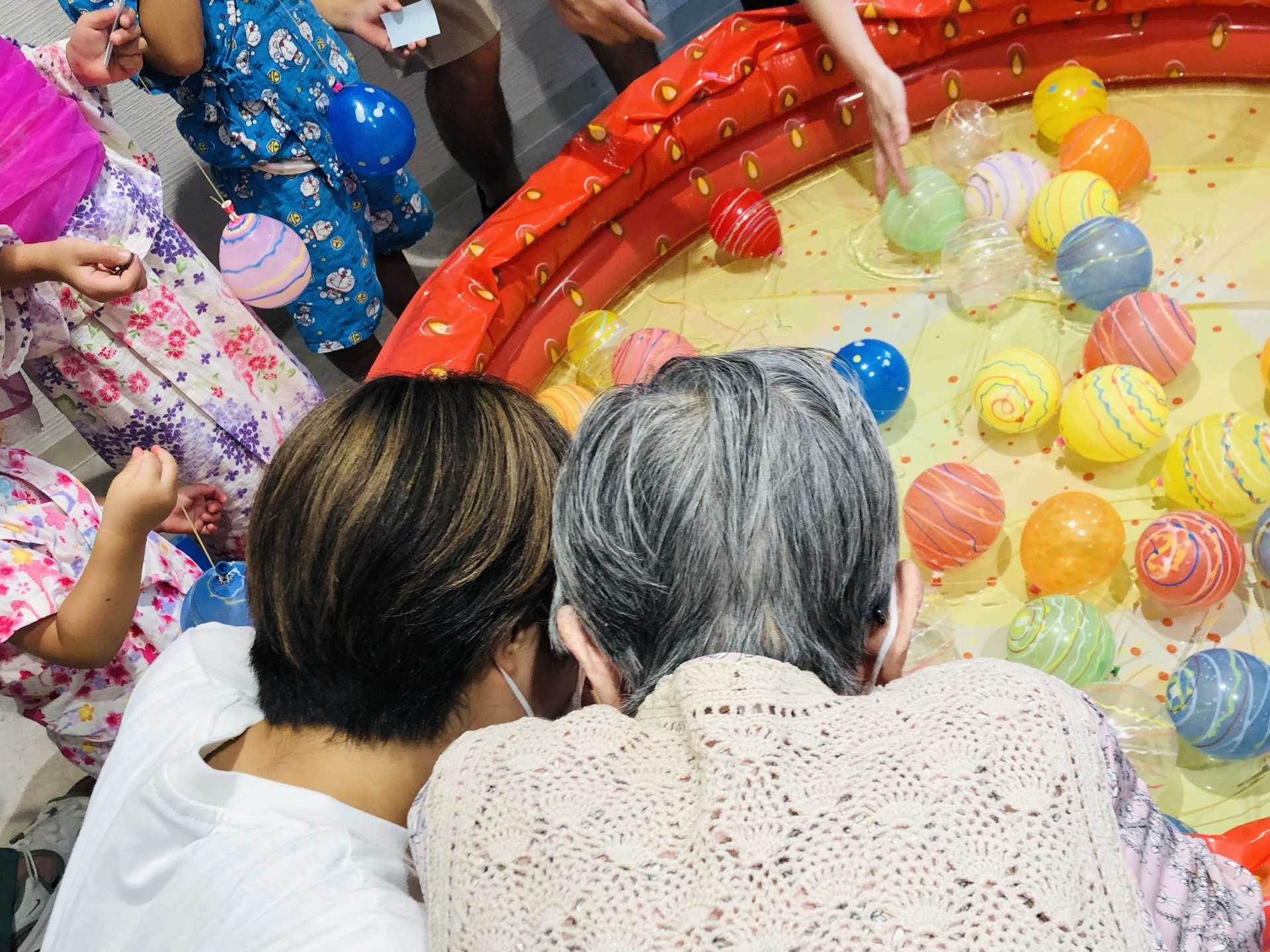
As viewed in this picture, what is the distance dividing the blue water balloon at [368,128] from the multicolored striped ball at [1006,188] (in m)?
1.18

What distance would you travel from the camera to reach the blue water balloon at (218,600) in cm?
165

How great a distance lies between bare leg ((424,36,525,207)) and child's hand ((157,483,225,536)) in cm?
127

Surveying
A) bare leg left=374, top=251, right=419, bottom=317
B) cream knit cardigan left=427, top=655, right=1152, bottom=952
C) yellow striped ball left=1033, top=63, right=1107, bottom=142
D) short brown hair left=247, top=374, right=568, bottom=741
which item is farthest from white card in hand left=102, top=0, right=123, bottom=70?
yellow striped ball left=1033, top=63, right=1107, bottom=142

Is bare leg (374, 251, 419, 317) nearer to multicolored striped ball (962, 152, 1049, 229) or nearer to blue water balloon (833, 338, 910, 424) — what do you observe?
blue water balloon (833, 338, 910, 424)

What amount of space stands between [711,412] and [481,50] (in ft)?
6.83

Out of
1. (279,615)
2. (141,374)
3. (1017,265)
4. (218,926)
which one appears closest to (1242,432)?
(1017,265)

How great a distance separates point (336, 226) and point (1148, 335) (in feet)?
5.15

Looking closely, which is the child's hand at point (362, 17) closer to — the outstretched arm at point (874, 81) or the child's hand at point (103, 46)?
the child's hand at point (103, 46)

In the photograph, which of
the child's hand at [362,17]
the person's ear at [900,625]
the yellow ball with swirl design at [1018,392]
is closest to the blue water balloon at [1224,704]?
the yellow ball with swirl design at [1018,392]

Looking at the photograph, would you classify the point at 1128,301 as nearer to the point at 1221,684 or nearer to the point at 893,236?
the point at 893,236

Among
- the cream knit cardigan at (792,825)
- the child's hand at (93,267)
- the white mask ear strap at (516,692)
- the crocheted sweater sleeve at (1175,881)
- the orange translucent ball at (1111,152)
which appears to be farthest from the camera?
the orange translucent ball at (1111,152)

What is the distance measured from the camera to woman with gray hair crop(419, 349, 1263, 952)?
0.68 metres

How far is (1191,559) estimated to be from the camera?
5.30 feet

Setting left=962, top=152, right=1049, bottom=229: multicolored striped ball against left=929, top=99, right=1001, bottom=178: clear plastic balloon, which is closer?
left=962, top=152, right=1049, bottom=229: multicolored striped ball
